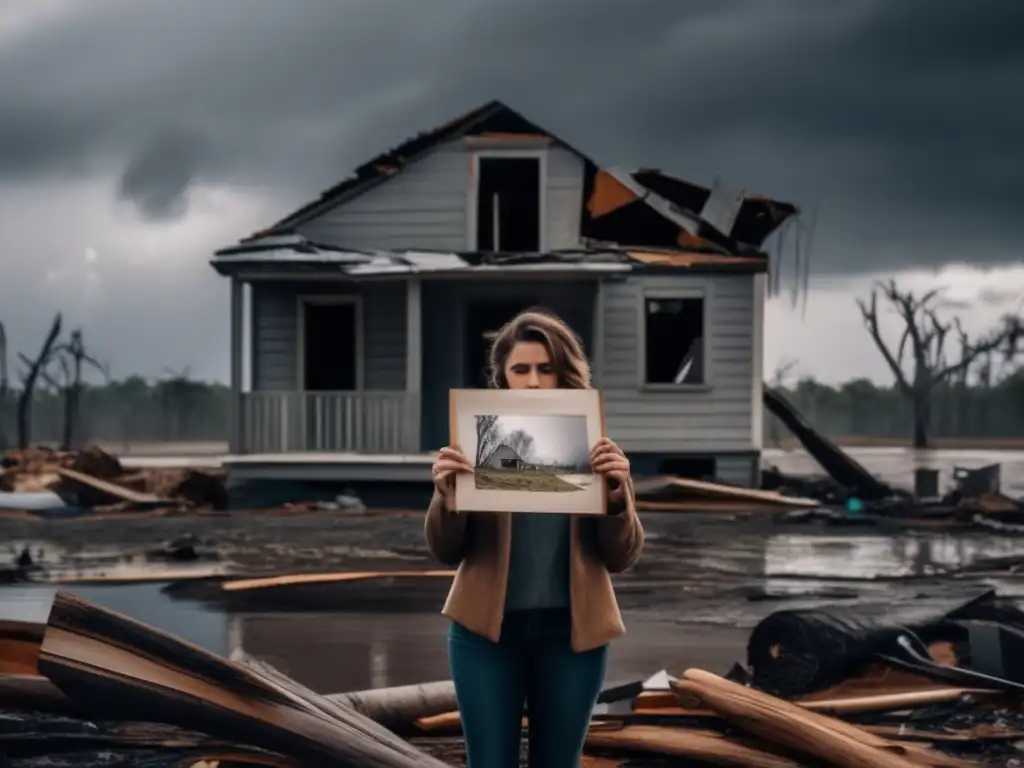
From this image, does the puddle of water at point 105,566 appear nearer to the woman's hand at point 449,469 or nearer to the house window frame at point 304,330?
the house window frame at point 304,330

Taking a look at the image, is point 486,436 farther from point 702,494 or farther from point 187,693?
point 702,494

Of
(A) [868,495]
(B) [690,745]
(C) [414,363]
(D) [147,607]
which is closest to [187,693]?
(B) [690,745]

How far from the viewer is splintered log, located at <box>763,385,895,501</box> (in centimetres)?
1121

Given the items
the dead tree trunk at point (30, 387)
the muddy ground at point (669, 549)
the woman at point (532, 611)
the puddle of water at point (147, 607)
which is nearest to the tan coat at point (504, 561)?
the woman at point (532, 611)

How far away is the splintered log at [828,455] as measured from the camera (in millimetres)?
11211

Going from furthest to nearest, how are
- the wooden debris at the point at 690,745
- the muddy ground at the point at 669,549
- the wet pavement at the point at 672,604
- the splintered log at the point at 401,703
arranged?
1. the muddy ground at the point at 669,549
2. the wet pavement at the point at 672,604
3. the splintered log at the point at 401,703
4. the wooden debris at the point at 690,745

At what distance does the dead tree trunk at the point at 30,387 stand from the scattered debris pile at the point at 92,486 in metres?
0.36

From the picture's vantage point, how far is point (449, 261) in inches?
443

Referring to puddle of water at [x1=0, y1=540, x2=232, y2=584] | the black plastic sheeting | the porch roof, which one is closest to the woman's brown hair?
the black plastic sheeting

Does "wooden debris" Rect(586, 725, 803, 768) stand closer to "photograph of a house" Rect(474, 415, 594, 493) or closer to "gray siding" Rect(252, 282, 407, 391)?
"photograph of a house" Rect(474, 415, 594, 493)

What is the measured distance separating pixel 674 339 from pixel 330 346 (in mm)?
4060

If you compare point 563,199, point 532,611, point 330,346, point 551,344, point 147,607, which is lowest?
point 147,607

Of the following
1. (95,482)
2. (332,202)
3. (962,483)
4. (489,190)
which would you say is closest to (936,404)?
(962,483)

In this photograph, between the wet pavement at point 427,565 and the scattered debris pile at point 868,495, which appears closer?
the wet pavement at point 427,565
